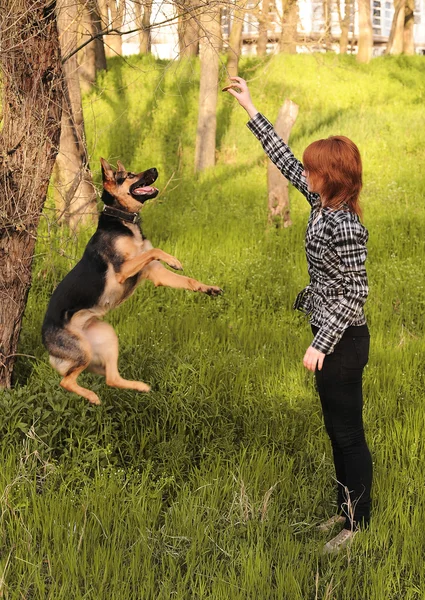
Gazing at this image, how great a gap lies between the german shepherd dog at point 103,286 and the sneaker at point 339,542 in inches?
59.4

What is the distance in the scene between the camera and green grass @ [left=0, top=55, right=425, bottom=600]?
3777 millimetres

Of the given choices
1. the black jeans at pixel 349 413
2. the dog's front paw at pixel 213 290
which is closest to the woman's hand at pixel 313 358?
the black jeans at pixel 349 413

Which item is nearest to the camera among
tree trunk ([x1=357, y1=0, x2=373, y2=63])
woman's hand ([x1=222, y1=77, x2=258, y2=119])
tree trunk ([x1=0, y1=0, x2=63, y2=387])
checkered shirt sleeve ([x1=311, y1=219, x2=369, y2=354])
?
checkered shirt sleeve ([x1=311, y1=219, x2=369, y2=354])

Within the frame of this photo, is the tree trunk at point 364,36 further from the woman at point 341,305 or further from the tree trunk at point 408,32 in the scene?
the woman at point 341,305

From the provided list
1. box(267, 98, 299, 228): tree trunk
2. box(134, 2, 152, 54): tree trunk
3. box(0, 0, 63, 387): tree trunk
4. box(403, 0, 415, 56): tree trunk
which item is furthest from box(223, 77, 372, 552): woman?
box(403, 0, 415, 56): tree trunk

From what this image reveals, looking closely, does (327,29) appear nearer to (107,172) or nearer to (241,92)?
(241,92)

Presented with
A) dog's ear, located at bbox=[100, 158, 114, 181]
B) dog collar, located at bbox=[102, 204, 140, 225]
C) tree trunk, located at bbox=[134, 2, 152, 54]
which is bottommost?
dog collar, located at bbox=[102, 204, 140, 225]

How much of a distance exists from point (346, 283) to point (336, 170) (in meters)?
0.60

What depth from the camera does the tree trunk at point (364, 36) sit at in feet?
74.8

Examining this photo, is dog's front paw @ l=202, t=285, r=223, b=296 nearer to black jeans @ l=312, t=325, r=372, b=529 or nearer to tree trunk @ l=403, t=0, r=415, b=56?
black jeans @ l=312, t=325, r=372, b=529

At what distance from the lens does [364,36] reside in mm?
23250

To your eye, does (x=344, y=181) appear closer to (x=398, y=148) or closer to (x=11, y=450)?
(x=11, y=450)

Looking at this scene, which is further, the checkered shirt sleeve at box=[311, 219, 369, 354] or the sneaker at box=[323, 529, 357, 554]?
the sneaker at box=[323, 529, 357, 554]

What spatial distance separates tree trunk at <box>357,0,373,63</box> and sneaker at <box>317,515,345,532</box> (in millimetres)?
20406
